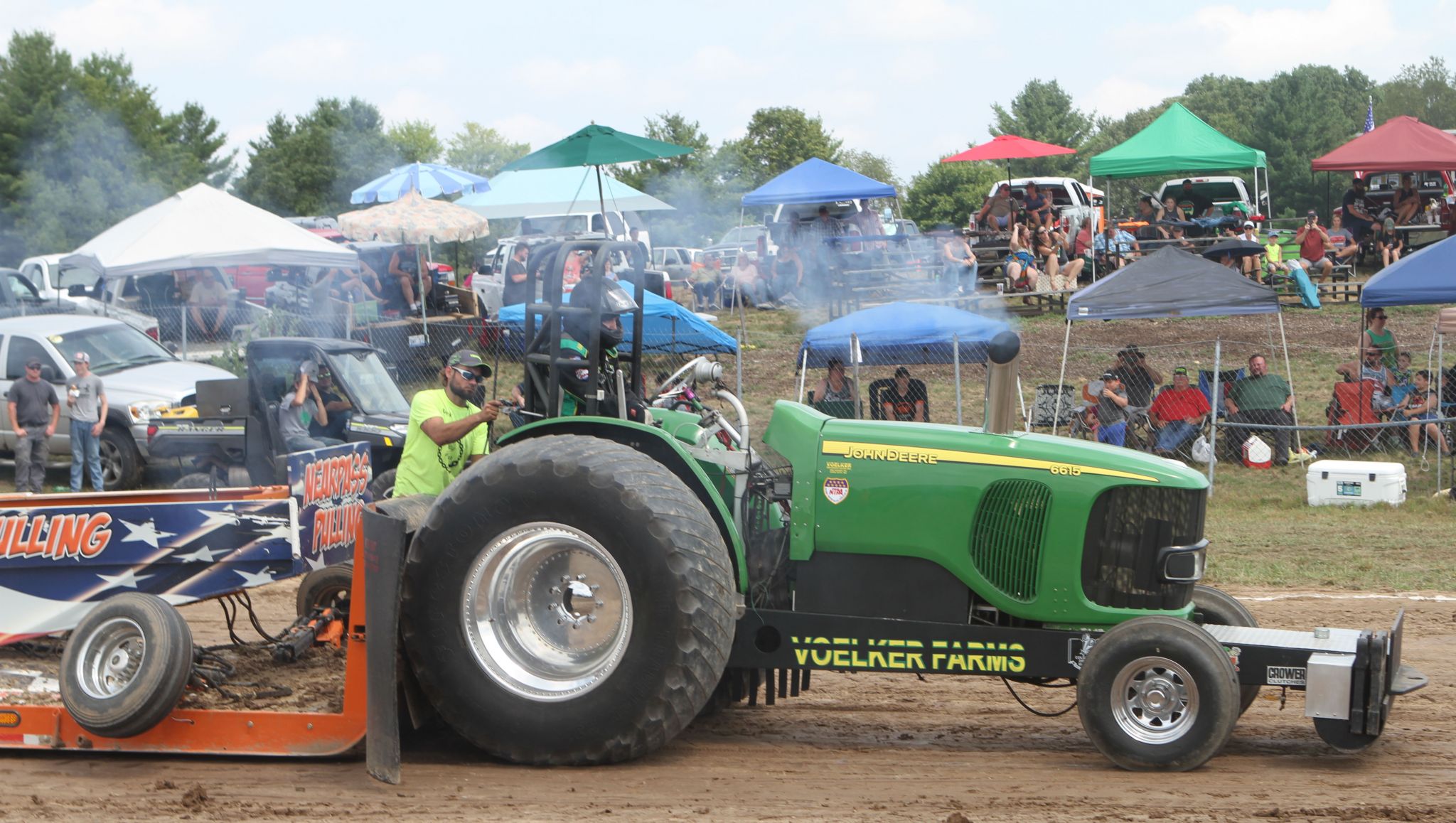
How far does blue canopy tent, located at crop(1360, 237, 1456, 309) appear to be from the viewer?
13.7 m

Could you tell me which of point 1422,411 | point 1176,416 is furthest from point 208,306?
point 1422,411

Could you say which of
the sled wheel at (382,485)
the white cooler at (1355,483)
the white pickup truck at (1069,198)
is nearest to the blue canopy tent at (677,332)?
the sled wheel at (382,485)

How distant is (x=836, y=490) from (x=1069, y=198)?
72.1 feet

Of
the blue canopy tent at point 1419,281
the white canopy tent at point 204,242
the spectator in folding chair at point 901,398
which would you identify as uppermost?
the white canopy tent at point 204,242

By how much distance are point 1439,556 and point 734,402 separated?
7370 millimetres

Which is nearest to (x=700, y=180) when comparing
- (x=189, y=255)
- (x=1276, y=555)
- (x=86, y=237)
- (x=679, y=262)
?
(x=679, y=262)

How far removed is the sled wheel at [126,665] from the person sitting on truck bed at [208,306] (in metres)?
14.6

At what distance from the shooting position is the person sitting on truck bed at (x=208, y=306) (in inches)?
770

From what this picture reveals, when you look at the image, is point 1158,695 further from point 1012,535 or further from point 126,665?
point 126,665

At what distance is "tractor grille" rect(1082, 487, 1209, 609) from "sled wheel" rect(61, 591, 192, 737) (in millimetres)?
3636

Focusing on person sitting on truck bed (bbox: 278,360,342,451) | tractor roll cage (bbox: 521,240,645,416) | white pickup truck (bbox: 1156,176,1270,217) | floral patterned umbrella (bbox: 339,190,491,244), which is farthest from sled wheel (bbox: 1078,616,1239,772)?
white pickup truck (bbox: 1156,176,1270,217)

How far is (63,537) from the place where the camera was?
618 cm

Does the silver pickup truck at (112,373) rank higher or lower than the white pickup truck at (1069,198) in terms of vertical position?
lower

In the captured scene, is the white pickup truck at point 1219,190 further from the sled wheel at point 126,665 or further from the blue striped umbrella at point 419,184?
the sled wheel at point 126,665
